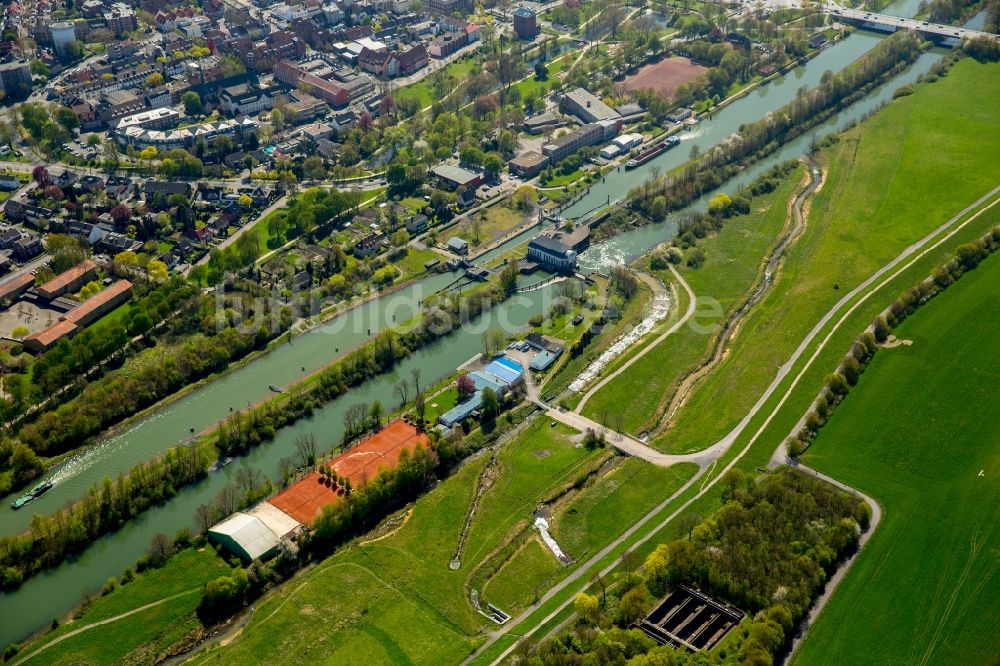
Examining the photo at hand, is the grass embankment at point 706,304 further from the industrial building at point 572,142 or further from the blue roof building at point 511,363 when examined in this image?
the industrial building at point 572,142

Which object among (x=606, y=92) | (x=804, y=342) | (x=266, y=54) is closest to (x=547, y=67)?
(x=606, y=92)

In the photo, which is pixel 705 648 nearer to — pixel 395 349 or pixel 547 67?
pixel 395 349

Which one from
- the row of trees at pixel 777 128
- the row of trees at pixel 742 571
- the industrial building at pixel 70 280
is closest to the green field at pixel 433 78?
the row of trees at pixel 777 128

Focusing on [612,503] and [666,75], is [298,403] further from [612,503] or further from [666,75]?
[666,75]

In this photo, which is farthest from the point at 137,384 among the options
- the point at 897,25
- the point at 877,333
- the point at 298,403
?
the point at 897,25

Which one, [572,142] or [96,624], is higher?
[572,142]

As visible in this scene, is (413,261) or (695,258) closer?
(695,258)

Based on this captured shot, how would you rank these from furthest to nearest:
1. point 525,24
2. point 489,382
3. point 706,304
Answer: point 525,24, point 706,304, point 489,382
